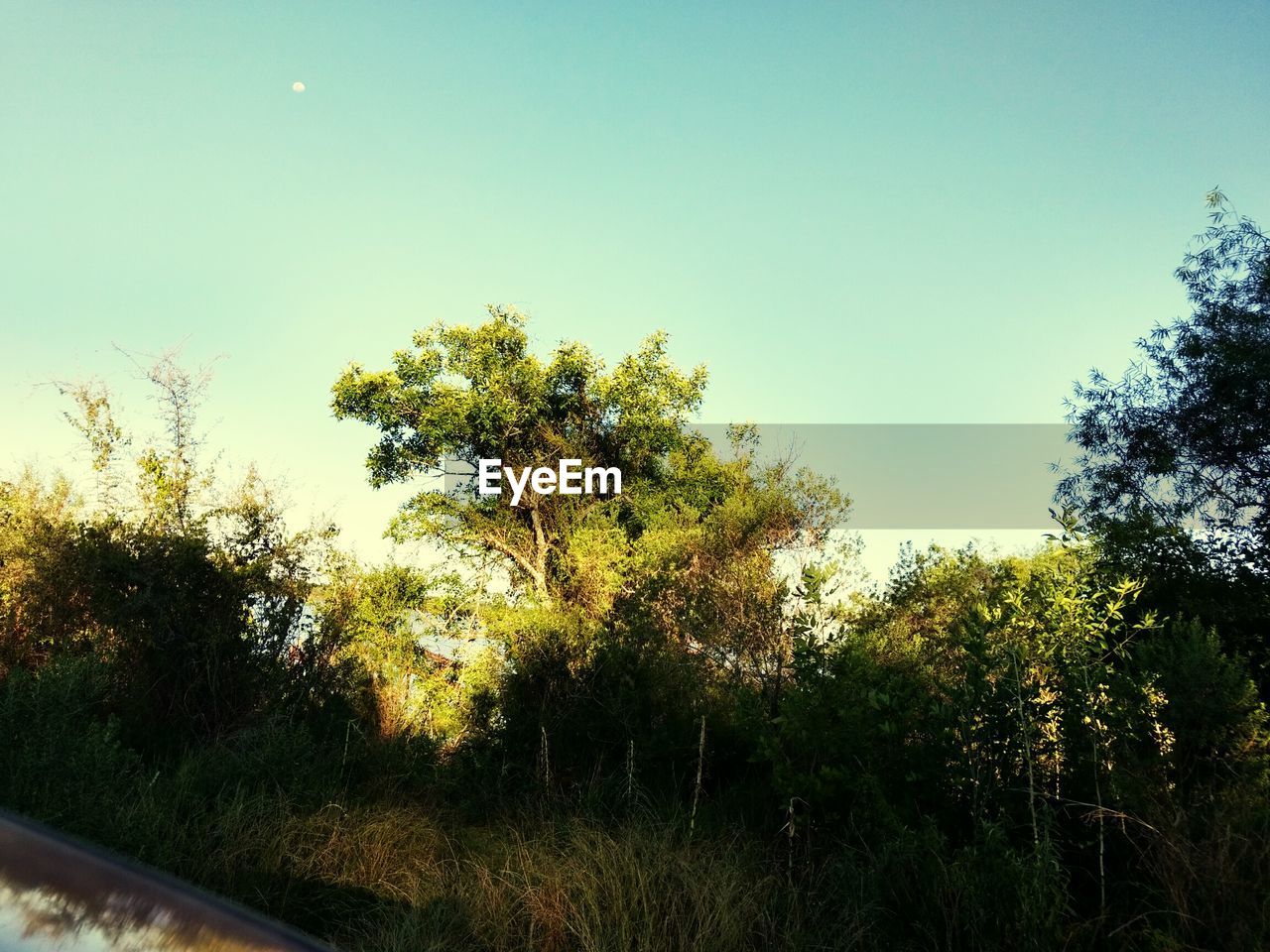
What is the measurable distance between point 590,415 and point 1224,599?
13456 mm

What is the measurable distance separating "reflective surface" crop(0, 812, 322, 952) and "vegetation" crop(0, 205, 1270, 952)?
3401 mm

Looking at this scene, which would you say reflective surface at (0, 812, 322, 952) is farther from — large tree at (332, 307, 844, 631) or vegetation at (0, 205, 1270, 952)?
large tree at (332, 307, 844, 631)

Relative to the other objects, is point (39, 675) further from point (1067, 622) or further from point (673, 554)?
point (673, 554)

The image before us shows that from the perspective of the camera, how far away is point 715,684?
821 centimetres

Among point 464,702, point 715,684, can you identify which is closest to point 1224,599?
point 715,684

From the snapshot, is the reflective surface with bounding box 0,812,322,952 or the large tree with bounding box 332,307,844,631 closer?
the reflective surface with bounding box 0,812,322,952

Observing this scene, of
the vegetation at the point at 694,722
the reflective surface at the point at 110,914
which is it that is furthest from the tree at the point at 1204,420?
the reflective surface at the point at 110,914

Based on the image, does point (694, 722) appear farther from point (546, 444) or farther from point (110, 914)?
point (546, 444)

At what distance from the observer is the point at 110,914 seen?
1.64 ft

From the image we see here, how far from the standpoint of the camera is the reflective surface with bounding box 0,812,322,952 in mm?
492

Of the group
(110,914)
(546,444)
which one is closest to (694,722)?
(110,914)

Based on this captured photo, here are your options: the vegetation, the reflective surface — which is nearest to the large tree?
the vegetation

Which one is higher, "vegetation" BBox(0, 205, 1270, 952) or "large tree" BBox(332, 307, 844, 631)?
"large tree" BBox(332, 307, 844, 631)

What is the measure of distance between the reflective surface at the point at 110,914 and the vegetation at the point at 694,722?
340 centimetres
